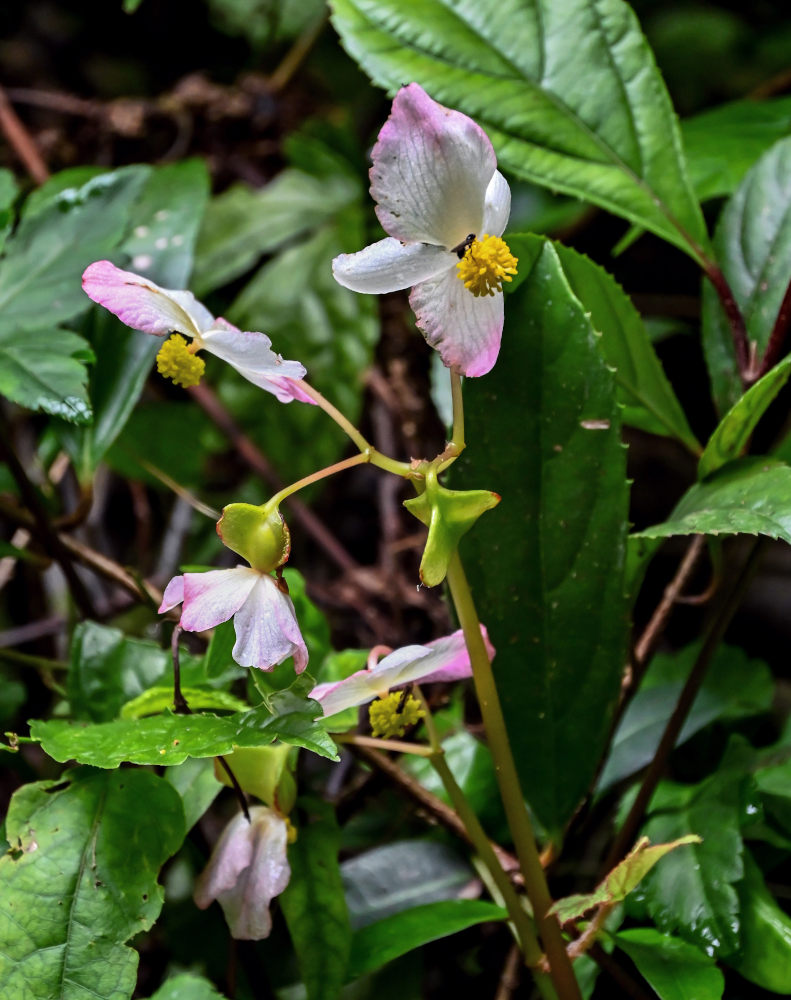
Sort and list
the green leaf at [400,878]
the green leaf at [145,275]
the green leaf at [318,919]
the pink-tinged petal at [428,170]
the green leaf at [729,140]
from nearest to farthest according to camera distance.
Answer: the pink-tinged petal at [428,170], the green leaf at [318,919], the green leaf at [400,878], the green leaf at [145,275], the green leaf at [729,140]

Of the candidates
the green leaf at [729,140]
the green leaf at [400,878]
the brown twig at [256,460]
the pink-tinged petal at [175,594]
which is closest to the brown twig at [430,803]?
the green leaf at [400,878]

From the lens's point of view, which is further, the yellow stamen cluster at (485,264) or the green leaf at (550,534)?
the green leaf at (550,534)

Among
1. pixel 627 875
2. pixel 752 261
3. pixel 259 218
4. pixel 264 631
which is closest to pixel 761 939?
pixel 627 875

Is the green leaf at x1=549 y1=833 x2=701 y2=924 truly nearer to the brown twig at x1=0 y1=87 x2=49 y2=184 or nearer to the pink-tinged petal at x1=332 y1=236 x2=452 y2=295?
the pink-tinged petal at x1=332 y1=236 x2=452 y2=295

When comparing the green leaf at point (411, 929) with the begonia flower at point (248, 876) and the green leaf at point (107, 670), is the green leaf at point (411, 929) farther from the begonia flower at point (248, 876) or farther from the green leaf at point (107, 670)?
the green leaf at point (107, 670)

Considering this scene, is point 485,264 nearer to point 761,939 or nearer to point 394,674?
point 394,674

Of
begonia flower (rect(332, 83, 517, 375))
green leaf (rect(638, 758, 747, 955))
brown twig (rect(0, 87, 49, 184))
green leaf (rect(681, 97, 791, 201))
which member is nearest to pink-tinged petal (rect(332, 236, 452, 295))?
begonia flower (rect(332, 83, 517, 375))
